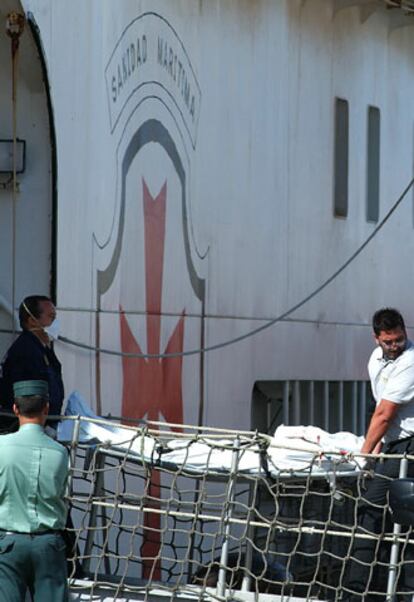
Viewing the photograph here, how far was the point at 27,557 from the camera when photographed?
4.87 meters

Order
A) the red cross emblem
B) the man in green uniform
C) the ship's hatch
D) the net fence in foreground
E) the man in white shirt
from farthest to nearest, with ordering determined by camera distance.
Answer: the red cross emblem < the ship's hatch < the man in white shirt < the net fence in foreground < the man in green uniform

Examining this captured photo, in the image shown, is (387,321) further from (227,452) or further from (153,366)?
(153,366)

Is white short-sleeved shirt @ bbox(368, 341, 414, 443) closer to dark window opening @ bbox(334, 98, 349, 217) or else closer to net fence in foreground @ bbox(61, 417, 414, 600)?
net fence in foreground @ bbox(61, 417, 414, 600)

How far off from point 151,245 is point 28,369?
205 cm

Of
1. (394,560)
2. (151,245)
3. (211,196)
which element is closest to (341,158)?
(211,196)

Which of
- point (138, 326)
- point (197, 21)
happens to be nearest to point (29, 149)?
point (138, 326)

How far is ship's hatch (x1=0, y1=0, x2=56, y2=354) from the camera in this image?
7.37 m

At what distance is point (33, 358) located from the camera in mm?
6535

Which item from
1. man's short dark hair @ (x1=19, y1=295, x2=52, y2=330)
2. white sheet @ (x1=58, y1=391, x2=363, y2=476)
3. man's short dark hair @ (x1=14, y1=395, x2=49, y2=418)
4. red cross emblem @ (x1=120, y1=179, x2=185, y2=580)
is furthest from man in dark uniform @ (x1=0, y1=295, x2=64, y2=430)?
man's short dark hair @ (x1=14, y1=395, x2=49, y2=418)

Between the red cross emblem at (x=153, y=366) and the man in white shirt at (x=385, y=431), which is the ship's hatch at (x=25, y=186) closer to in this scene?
the red cross emblem at (x=153, y=366)

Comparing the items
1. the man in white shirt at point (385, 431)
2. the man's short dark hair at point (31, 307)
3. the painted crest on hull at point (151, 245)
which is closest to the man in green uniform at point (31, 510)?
the man's short dark hair at point (31, 307)

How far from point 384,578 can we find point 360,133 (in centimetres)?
551

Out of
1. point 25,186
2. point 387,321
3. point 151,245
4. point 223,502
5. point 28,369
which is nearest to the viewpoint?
point 223,502

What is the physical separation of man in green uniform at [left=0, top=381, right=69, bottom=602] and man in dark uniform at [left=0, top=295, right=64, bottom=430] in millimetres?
1474
